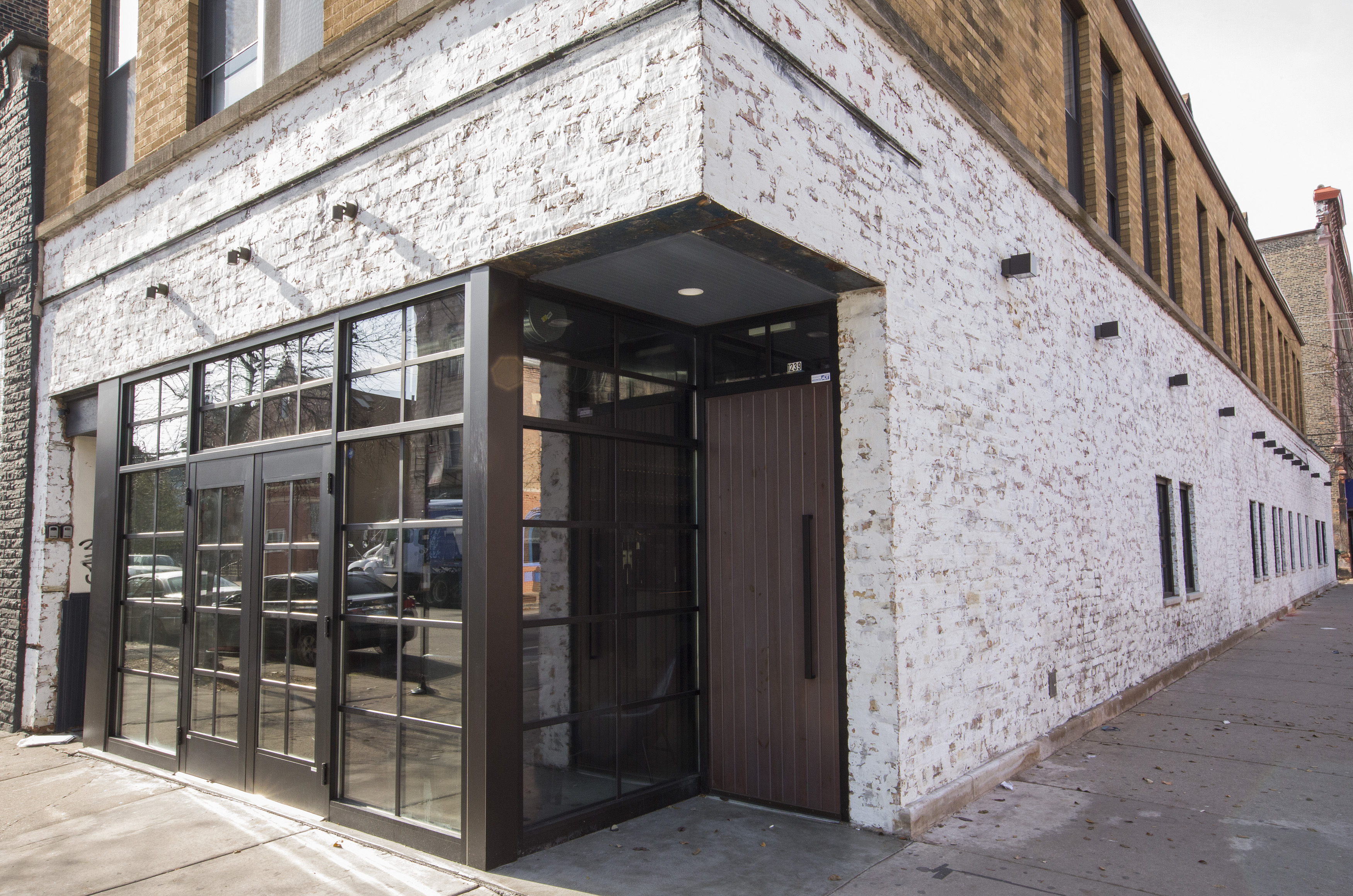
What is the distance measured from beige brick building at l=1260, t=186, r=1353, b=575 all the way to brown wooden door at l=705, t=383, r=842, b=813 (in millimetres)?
33214

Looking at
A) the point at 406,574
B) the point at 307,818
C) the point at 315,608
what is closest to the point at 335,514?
the point at 315,608

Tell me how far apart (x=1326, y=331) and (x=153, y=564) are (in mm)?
38701

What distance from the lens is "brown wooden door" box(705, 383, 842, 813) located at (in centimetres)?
540

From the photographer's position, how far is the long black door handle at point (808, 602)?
5.40 meters

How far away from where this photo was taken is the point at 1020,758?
6438 millimetres

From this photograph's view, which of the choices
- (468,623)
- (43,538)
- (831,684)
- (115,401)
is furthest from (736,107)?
(43,538)

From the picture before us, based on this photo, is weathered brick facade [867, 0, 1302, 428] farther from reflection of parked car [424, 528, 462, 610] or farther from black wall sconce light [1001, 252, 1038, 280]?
reflection of parked car [424, 528, 462, 610]

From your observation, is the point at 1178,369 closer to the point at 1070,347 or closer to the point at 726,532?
the point at 1070,347

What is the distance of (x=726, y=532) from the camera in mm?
5992

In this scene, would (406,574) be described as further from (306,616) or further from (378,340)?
(378,340)

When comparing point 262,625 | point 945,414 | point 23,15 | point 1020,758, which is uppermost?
point 23,15

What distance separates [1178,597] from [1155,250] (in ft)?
15.6

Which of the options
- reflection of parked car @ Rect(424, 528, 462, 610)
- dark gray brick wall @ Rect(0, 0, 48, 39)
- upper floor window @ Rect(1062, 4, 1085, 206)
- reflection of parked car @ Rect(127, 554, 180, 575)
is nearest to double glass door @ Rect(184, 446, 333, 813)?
reflection of parked car @ Rect(127, 554, 180, 575)

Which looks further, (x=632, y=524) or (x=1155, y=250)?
(x=1155, y=250)
